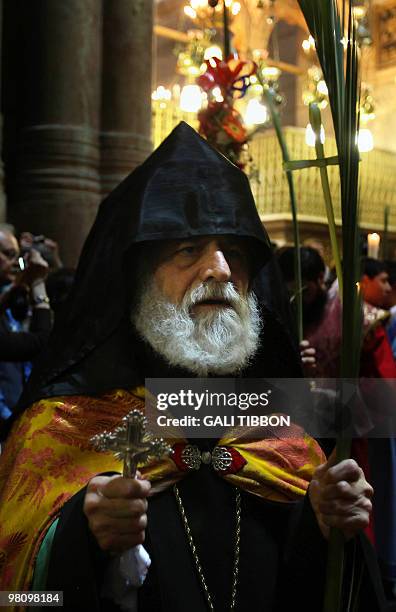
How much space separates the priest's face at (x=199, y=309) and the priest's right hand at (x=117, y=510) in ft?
1.69

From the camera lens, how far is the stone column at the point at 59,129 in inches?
227

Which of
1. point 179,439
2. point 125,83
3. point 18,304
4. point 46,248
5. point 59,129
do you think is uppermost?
point 125,83

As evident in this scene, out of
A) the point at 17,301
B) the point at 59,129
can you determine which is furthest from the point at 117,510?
the point at 59,129

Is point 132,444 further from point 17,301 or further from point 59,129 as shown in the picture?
point 59,129

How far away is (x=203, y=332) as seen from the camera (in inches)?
79.4

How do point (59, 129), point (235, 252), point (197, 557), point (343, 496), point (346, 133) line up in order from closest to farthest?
1. point (346, 133)
2. point (343, 496)
3. point (197, 557)
4. point (235, 252)
5. point (59, 129)

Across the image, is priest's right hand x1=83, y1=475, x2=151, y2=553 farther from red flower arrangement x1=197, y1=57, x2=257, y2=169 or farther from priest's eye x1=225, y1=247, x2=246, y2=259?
red flower arrangement x1=197, y1=57, x2=257, y2=169

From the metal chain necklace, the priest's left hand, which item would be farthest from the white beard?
the priest's left hand

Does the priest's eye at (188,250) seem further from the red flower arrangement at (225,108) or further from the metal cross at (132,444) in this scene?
the red flower arrangement at (225,108)

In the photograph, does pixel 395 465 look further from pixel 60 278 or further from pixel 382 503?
pixel 60 278

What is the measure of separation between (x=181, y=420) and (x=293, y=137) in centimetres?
1214

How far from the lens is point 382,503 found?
→ 14.4ft

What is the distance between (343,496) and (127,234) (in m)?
0.83

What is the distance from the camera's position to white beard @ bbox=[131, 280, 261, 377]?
79.1 inches
